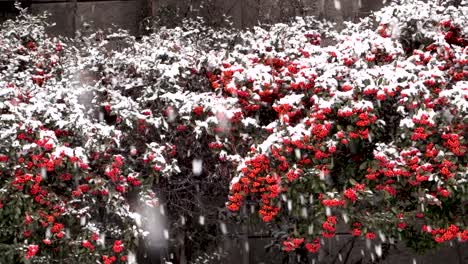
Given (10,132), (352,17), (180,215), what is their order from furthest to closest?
1. (352,17)
2. (180,215)
3. (10,132)

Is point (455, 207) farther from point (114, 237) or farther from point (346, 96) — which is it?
point (114, 237)

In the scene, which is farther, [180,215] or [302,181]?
[180,215]

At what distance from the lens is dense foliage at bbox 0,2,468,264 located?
5.43m

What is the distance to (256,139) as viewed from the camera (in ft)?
20.1

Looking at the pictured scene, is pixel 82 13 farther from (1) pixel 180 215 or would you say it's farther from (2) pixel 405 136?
(2) pixel 405 136

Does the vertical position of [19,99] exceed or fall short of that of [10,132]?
it exceeds it

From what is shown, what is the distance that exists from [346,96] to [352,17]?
4.21m

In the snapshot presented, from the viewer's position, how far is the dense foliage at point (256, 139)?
5434mm

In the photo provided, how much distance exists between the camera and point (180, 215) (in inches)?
275

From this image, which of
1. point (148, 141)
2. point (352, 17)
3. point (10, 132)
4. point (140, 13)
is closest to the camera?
point (10, 132)

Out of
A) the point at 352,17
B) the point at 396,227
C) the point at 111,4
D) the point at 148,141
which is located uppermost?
the point at 111,4

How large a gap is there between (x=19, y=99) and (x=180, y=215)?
6.82ft

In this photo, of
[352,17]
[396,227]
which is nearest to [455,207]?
[396,227]

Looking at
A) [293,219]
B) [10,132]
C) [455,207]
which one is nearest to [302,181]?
[293,219]
